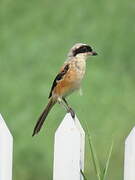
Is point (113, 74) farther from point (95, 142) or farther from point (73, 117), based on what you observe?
point (73, 117)

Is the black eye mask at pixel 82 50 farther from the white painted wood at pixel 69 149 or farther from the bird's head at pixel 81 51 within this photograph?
the white painted wood at pixel 69 149

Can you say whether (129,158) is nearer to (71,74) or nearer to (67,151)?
(67,151)

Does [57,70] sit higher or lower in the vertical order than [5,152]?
higher

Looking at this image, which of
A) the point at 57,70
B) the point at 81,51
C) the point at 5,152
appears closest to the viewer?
the point at 5,152

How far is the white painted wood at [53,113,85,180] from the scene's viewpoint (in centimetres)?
467

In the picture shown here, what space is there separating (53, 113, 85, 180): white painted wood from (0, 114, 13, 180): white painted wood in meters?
0.22

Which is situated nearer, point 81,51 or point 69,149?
point 69,149

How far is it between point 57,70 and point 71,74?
3.30m

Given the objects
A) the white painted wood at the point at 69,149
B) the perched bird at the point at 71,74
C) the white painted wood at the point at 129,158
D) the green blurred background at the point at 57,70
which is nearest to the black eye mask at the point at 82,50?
the perched bird at the point at 71,74

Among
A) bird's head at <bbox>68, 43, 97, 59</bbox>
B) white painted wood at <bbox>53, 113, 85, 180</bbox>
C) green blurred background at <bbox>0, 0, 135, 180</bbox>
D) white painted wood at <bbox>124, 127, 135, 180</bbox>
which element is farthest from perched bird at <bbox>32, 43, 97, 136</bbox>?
green blurred background at <bbox>0, 0, 135, 180</bbox>

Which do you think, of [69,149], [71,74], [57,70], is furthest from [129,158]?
[57,70]

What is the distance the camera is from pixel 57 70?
8250mm

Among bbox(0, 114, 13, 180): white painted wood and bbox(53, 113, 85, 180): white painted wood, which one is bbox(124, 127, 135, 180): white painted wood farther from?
bbox(0, 114, 13, 180): white painted wood

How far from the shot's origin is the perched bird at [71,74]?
487 centimetres
